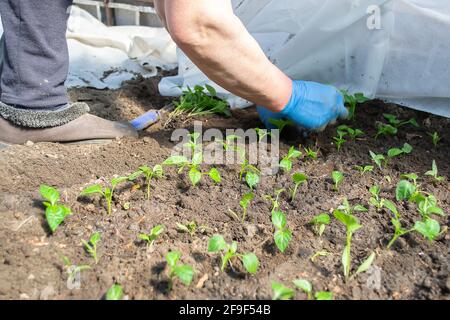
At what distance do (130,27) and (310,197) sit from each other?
77.3 inches

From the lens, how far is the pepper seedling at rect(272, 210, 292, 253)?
1051mm

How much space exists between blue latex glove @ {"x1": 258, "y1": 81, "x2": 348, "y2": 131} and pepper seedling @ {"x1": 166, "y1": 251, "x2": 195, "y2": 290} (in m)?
0.76

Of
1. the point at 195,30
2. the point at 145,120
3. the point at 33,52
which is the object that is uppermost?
the point at 195,30

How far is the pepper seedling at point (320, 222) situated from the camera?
112cm

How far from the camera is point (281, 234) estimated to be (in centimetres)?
106

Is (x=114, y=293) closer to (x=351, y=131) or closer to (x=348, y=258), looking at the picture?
(x=348, y=258)

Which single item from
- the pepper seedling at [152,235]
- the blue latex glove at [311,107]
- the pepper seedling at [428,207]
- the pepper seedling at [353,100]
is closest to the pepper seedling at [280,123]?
the blue latex glove at [311,107]

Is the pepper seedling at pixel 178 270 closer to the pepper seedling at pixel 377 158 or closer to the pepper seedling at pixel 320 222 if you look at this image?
the pepper seedling at pixel 320 222

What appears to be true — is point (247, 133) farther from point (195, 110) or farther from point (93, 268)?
point (93, 268)

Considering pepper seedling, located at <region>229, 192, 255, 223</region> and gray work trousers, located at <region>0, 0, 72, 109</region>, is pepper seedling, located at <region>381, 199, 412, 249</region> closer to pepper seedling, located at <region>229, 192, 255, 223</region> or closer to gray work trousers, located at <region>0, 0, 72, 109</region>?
pepper seedling, located at <region>229, 192, 255, 223</region>

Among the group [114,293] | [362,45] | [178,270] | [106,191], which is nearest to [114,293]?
[114,293]

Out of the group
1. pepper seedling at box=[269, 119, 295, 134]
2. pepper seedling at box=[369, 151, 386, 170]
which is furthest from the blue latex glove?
pepper seedling at box=[369, 151, 386, 170]

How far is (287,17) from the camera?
187 cm

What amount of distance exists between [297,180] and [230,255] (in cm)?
35
